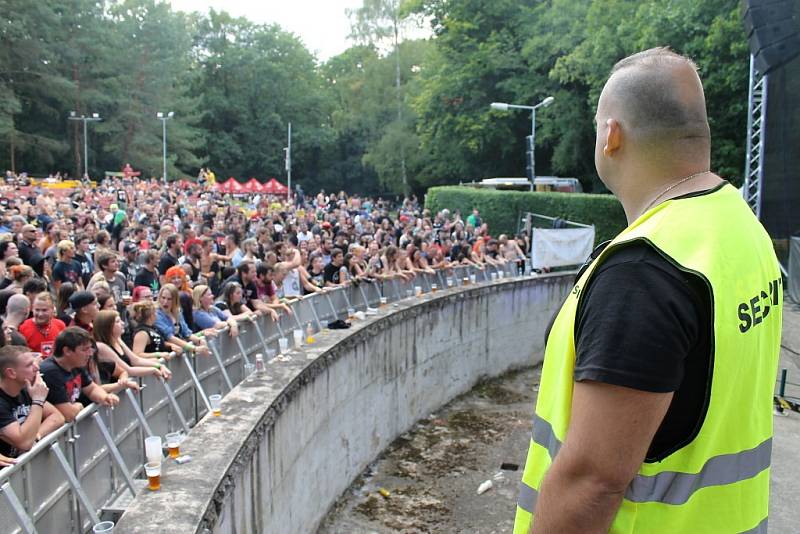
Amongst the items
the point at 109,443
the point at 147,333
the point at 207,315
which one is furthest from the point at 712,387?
the point at 207,315

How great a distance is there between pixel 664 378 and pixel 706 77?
2559 cm

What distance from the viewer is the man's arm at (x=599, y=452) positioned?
4.20 feet

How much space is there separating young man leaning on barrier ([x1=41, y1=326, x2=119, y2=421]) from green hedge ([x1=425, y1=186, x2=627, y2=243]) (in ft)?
69.5

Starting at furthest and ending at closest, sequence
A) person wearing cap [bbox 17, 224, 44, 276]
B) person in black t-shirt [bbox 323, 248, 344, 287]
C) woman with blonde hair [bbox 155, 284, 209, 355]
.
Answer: person in black t-shirt [bbox 323, 248, 344, 287] < person wearing cap [bbox 17, 224, 44, 276] < woman with blonde hair [bbox 155, 284, 209, 355]

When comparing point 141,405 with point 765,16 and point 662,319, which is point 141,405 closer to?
point 662,319

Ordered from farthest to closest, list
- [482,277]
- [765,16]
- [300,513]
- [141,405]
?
[482,277]
[765,16]
[300,513]
[141,405]

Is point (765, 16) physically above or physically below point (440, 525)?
above

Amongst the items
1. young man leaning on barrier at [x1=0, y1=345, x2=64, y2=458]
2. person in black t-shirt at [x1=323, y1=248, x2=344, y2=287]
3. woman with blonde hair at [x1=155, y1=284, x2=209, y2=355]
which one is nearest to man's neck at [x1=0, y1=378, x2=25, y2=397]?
A: young man leaning on barrier at [x1=0, y1=345, x2=64, y2=458]

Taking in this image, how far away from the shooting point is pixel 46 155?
52.7m

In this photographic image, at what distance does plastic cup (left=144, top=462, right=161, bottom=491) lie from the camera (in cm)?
486

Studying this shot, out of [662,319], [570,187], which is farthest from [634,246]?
[570,187]

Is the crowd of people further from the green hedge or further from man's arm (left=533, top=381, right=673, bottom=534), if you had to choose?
the green hedge

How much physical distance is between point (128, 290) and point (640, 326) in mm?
9912

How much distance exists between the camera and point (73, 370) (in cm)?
527
